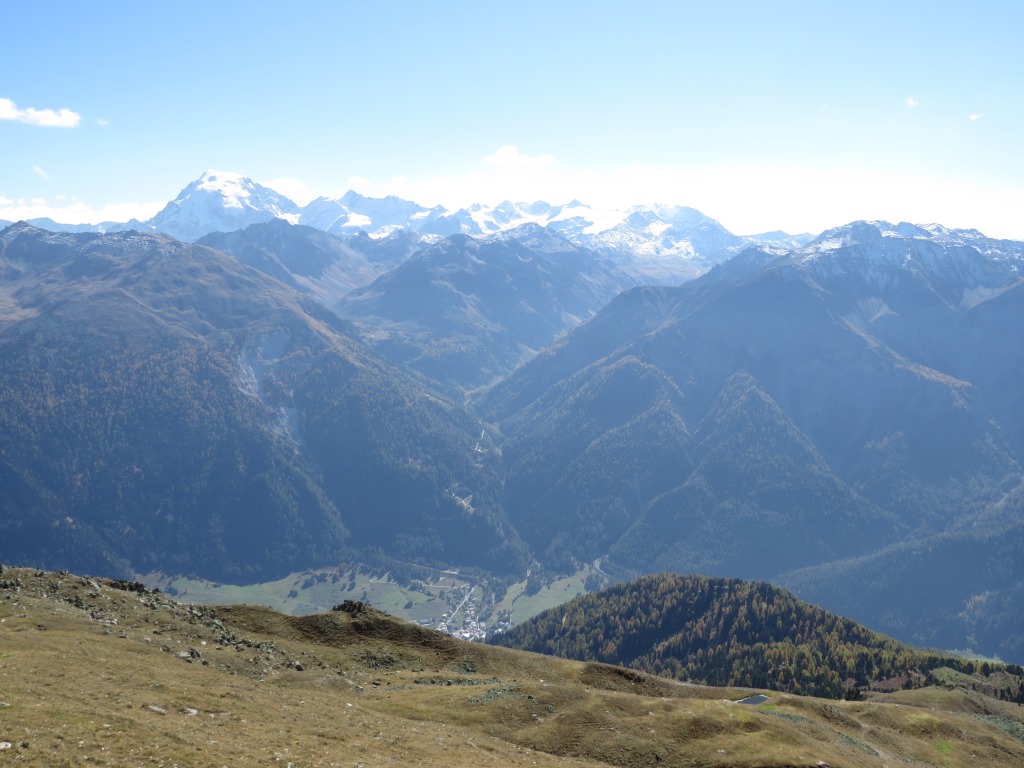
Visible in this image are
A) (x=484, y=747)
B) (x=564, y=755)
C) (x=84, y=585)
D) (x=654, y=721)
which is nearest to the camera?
(x=484, y=747)

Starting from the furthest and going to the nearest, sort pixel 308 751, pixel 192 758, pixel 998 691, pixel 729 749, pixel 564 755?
1. pixel 998 691
2. pixel 729 749
3. pixel 564 755
4. pixel 308 751
5. pixel 192 758

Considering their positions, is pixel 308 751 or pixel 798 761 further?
pixel 798 761

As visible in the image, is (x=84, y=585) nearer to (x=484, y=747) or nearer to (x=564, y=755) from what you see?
(x=484, y=747)

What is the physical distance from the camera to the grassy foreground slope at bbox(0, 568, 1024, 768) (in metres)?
49.3

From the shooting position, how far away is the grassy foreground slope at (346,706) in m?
49.3

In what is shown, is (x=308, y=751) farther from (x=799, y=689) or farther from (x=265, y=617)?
(x=799, y=689)

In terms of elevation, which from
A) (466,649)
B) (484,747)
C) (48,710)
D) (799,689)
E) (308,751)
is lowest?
(799,689)

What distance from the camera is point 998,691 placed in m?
174

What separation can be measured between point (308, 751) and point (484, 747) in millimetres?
20052

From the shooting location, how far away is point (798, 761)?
7544cm

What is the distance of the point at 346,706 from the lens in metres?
70.2

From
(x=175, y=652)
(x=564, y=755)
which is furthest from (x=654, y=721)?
(x=175, y=652)

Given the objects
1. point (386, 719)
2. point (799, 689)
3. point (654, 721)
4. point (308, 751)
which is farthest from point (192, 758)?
point (799, 689)

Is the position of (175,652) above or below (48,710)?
below
